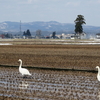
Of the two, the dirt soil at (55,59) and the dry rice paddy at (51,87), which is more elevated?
the dry rice paddy at (51,87)

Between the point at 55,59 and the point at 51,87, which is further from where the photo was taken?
the point at 55,59

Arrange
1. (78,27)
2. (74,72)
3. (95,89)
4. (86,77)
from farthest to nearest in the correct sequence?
(78,27), (74,72), (86,77), (95,89)

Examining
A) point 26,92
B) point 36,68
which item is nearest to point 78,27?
point 36,68

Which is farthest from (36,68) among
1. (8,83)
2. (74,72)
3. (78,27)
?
(78,27)

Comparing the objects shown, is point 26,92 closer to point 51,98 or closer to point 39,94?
point 39,94

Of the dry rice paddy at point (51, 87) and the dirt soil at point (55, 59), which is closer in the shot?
the dry rice paddy at point (51, 87)

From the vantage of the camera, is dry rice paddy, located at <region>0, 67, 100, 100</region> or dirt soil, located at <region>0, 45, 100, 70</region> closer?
dry rice paddy, located at <region>0, 67, 100, 100</region>

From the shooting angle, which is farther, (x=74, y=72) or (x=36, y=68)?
(x=36, y=68)

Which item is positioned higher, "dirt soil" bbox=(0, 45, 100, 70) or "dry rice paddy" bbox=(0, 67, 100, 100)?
"dry rice paddy" bbox=(0, 67, 100, 100)

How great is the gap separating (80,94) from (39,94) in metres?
1.81

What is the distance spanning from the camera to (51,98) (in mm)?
15156

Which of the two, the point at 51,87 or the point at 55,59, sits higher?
the point at 51,87

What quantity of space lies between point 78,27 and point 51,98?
164788 millimetres

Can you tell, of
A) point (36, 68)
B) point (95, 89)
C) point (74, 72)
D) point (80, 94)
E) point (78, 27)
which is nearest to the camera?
point (80, 94)
